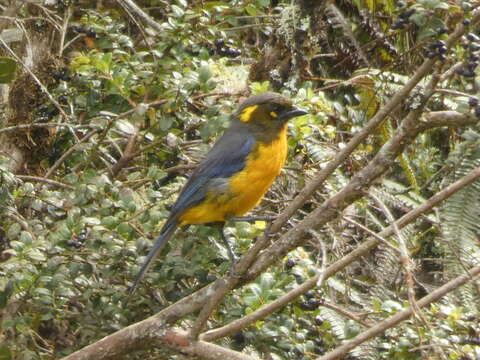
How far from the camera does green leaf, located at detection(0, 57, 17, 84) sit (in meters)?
4.74

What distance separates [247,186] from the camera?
16.7 ft

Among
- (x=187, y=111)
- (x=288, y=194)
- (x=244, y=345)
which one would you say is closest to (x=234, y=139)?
(x=187, y=111)

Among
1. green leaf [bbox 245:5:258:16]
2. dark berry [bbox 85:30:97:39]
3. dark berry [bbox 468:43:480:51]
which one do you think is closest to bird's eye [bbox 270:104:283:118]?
green leaf [bbox 245:5:258:16]

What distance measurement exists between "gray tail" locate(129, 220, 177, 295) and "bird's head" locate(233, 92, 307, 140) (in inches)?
32.8

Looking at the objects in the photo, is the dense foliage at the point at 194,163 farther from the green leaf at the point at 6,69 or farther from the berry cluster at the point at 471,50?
the green leaf at the point at 6,69

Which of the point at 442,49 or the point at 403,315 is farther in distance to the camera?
the point at 403,315

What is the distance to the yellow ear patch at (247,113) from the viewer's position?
524 centimetres

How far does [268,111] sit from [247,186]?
470 mm

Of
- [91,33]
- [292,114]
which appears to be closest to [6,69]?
[91,33]

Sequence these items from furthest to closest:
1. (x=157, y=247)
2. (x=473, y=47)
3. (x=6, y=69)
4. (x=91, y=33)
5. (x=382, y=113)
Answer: (x=91, y=33) < (x=6, y=69) < (x=157, y=247) < (x=382, y=113) < (x=473, y=47)

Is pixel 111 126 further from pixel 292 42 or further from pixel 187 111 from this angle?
pixel 292 42

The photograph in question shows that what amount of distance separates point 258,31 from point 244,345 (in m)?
3.00

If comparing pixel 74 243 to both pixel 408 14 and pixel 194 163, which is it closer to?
pixel 194 163

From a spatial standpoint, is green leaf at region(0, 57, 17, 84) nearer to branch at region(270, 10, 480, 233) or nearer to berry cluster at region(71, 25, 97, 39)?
berry cluster at region(71, 25, 97, 39)
